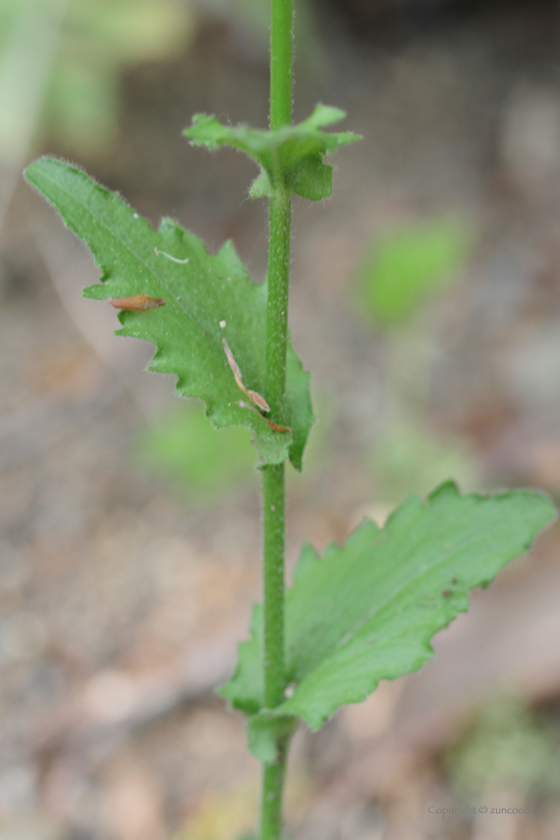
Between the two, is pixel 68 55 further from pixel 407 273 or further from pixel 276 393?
pixel 276 393

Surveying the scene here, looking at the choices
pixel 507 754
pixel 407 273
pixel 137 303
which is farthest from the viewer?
pixel 407 273

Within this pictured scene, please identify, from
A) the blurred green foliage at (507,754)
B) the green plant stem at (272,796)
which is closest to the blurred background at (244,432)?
the blurred green foliage at (507,754)

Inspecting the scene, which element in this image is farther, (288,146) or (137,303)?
(137,303)

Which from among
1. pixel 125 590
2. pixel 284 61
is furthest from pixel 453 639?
pixel 284 61

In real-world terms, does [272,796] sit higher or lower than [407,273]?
lower

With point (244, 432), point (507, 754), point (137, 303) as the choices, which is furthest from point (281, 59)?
point (244, 432)

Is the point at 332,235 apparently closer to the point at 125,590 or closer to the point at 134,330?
the point at 125,590

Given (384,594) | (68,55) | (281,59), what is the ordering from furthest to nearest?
1. (68,55)
2. (384,594)
3. (281,59)
